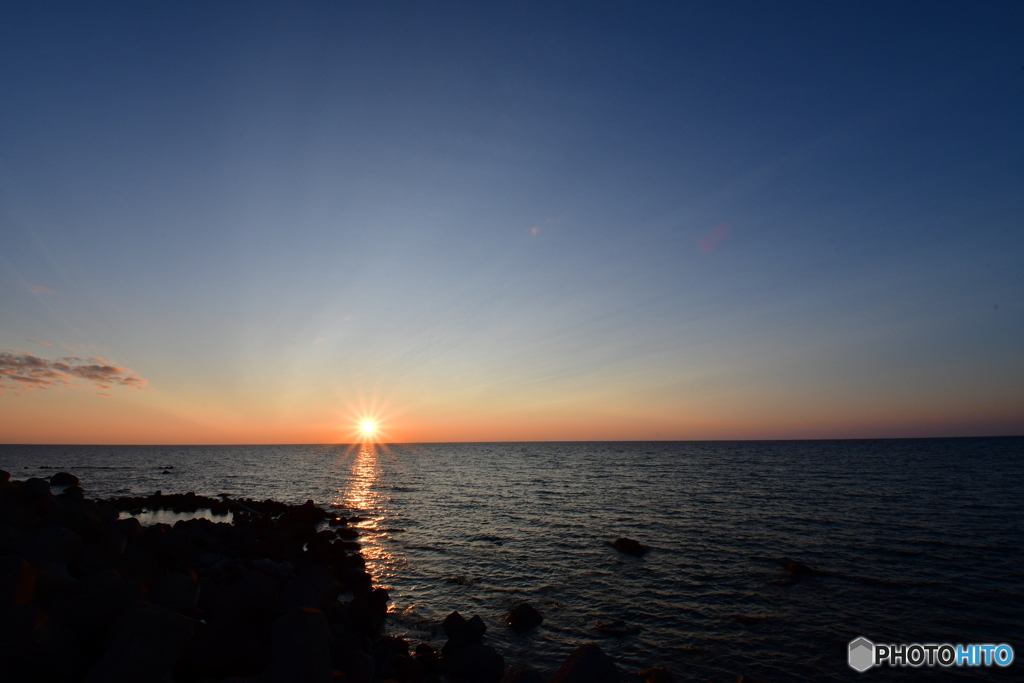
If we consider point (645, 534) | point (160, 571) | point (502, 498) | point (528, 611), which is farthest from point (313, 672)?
point (502, 498)

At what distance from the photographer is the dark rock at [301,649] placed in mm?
6931

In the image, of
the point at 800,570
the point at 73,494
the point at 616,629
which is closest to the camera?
the point at 616,629

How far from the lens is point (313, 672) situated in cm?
696

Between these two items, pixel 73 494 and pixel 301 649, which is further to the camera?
pixel 73 494

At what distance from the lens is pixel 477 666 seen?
11.4 m

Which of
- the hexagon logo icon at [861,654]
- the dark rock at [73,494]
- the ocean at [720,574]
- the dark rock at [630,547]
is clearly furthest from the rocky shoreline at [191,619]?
the dark rock at [630,547]

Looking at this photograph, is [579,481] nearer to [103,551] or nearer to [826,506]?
[826,506]

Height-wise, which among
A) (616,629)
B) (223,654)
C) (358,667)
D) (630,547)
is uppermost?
(223,654)

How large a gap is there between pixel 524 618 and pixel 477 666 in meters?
3.75

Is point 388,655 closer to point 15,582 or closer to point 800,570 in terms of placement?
point 15,582

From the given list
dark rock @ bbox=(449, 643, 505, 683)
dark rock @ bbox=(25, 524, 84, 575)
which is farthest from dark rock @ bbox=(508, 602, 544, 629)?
dark rock @ bbox=(25, 524, 84, 575)

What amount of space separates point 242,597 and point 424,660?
561cm

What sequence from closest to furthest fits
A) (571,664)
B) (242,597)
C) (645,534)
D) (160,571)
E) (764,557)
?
(571,664) < (242,597) < (160,571) < (764,557) < (645,534)

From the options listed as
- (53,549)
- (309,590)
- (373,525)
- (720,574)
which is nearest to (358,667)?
(309,590)
